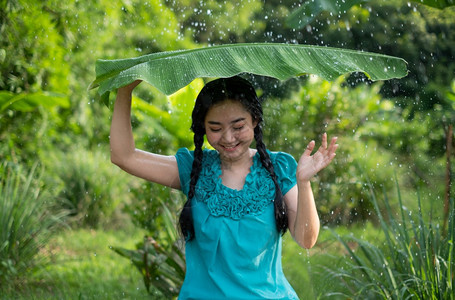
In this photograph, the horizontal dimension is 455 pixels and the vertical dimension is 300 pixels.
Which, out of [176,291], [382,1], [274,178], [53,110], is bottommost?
[176,291]

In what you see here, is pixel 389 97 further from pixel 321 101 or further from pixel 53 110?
pixel 53 110

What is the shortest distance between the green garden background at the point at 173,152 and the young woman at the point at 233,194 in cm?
115

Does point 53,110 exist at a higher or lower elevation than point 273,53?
higher

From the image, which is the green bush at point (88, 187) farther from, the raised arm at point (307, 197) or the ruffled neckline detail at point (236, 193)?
the raised arm at point (307, 197)

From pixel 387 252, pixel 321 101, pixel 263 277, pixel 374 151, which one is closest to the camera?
pixel 263 277

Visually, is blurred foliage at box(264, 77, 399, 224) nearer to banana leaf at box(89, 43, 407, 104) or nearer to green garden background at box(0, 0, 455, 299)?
green garden background at box(0, 0, 455, 299)

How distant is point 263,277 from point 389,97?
7644 mm

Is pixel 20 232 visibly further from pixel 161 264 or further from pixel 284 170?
pixel 284 170

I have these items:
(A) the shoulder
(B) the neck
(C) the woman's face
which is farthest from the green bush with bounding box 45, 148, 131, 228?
(C) the woman's face

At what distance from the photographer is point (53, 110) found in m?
7.30

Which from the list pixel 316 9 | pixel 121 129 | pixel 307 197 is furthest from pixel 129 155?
pixel 316 9

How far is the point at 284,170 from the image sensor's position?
96.0 inches

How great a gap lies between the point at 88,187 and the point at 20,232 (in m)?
3.20

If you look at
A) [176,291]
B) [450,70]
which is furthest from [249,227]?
[450,70]
